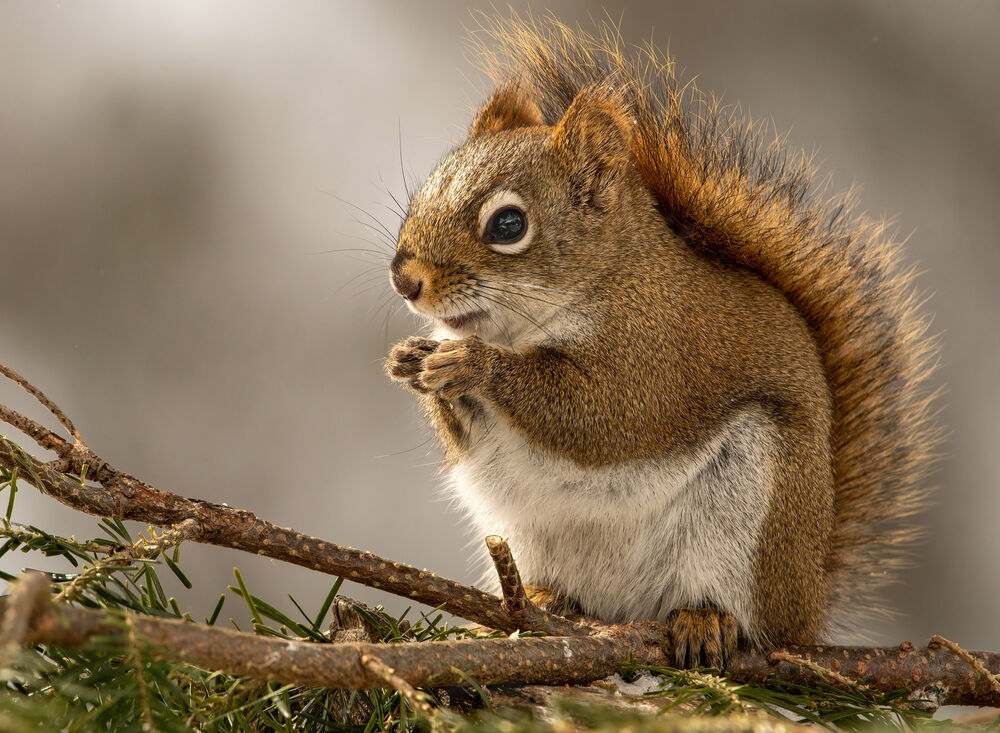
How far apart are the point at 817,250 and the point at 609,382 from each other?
42 cm

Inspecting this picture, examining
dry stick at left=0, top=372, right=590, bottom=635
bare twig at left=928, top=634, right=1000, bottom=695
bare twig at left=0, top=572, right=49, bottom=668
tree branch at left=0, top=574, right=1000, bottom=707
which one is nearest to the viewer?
bare twig at left=0, top=572, right=49, bottom=668

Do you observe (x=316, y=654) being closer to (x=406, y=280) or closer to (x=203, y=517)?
(x=203, y=517)

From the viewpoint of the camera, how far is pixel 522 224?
50.6 inches

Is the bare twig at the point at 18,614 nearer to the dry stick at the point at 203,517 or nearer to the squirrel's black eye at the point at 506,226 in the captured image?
the dry stick at the point at 203,517

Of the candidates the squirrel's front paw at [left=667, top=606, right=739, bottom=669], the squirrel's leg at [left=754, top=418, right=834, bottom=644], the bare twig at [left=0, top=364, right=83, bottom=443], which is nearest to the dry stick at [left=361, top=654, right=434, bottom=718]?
the bare twig at [left=0, top=364, right=83, bottom=443]

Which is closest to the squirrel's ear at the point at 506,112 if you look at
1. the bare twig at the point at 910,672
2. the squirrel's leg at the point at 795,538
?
the squirrel's leg at the point at 795,538

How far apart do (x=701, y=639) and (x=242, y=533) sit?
1.87 feet

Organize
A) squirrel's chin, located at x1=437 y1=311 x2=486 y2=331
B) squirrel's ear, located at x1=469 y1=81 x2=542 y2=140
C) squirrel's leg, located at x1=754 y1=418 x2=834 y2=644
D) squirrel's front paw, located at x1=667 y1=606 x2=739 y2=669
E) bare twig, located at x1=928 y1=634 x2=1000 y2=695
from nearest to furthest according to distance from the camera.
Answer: bare twig, located at x1=928 y1=634 x2=1000 y2=695 < squirrel's front paw, located at x1=667 y1=606 x2=739 y2=669 < squirrel's leg, located at x1=754 y1=418 x2=834 y2=644 < squirrel's chin, located at x1=437 y1=311 x2=486 y2=331 < squirrel's ear, located at x1=469 y1=81 x2=542 y2=140

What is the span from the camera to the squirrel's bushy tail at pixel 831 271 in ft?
4.47

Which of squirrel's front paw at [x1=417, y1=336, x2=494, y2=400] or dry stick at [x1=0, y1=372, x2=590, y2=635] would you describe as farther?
squirrel's front paw at [x1=417, y1=336, x2=494, y2=400]

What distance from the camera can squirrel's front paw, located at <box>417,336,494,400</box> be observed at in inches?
44.1

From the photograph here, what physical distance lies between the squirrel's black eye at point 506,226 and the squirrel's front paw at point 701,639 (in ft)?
1.83

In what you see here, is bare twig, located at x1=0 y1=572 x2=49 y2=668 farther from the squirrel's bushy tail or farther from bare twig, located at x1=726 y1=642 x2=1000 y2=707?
the squirrel's bushy tail

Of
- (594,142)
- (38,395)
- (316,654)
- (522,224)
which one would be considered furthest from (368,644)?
(594,142)
